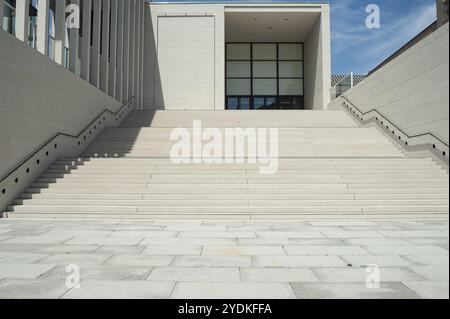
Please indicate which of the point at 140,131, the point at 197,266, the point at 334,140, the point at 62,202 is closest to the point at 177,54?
the point at 140,131

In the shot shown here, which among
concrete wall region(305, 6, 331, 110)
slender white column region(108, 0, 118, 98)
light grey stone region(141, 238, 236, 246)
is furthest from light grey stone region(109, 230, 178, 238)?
concrete wall region(305, 6, 331, 110)

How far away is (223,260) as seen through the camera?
5359 millimetres

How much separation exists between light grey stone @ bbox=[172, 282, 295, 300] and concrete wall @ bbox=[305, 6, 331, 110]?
85.6ft

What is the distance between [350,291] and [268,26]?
3103 cm

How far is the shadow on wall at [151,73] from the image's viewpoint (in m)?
29.5

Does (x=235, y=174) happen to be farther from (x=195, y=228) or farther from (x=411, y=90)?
(x=411, y=90)

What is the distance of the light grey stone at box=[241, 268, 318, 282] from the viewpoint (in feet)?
14.5

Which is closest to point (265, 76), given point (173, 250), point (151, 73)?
point (151, 73)

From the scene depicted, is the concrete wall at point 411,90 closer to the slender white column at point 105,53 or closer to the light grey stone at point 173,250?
the light grey stone at point 173,250

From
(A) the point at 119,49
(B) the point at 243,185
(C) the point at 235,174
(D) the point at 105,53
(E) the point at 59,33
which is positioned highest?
(A) the point at 119,49

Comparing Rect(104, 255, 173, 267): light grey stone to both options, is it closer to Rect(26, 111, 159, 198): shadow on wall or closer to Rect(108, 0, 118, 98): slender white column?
Rect(26, 111, 159, 198): shadow on wall

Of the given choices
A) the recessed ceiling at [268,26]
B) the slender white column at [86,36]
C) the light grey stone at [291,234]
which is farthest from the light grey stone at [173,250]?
the recessed ceiling at [268,26]

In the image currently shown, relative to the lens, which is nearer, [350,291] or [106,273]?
[350,291]
